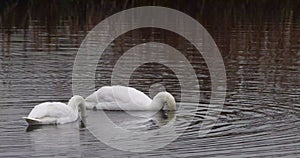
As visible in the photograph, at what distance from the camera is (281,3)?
4294 centimetres

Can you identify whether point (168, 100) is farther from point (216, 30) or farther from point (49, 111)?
point (216, 30)

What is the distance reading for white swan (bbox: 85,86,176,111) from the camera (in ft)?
53.4

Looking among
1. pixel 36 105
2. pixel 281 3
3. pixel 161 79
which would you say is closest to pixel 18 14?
pixel 281 3

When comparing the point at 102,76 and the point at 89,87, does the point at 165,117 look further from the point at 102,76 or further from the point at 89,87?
the point at 102,76

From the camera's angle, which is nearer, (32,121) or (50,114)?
(32,121)

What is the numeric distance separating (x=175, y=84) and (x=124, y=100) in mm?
2601

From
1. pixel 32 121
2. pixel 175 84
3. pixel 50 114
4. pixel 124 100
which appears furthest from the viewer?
pixel 175 84

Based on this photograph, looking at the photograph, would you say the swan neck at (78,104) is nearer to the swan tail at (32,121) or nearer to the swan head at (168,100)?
the swan tail at (32,121)

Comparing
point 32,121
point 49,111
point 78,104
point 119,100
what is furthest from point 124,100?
point 32,121

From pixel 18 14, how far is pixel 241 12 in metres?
9.35

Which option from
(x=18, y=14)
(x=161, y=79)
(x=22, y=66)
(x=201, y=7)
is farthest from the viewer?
(x=201, y=7)

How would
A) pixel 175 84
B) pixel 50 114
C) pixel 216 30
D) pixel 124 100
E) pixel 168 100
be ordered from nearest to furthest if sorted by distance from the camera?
pixel 50 114, pixel 168 100, pixel 124 100, pixel 175 84, pixel 216 30

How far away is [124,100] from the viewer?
16328mm

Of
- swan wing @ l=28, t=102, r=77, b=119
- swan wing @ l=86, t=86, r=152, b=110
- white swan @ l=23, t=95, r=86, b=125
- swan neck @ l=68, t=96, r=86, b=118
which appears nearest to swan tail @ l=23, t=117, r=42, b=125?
white swan @ l=23, t=95, r=86, b=125
